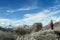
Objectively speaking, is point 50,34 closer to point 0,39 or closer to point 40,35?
point 40,35

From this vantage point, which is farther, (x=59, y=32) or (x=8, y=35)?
(x=8, y=35)

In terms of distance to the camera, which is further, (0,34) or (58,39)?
(0,34)

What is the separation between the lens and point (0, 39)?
10906mm

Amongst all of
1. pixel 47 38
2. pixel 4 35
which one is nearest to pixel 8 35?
pixel 4 35

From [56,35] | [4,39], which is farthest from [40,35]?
[4,39]

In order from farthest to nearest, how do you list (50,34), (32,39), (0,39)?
1. (0,39)
2. (50,34)
3. (32,39)

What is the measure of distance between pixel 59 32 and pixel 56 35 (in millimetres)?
404

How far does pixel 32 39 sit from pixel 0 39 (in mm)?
3550

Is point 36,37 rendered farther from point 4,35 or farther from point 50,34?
point 4,35

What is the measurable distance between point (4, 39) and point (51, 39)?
3.97 meters

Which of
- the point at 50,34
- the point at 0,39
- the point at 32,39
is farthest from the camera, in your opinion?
the point at 0,39

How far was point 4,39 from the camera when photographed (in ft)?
36.1

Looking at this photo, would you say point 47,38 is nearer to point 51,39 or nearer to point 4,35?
point 51,39

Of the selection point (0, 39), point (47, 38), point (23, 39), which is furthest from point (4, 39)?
point (47, 38)
